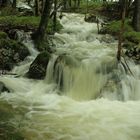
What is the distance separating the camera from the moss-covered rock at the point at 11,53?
13.2 m

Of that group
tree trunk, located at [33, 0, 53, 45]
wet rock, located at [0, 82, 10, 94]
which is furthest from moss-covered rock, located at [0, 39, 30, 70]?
wet rock, located at [0, 82, 10, 94]

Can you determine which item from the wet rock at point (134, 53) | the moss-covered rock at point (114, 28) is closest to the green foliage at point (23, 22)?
the moss-covered rock at point (114, 28)

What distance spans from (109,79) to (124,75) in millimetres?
559

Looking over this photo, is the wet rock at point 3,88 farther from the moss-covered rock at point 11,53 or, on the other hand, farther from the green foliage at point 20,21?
the green foliage at point 20,21

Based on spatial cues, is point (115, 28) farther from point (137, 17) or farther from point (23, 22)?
point (23, 22)

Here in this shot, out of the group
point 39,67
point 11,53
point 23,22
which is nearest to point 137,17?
point 23,22

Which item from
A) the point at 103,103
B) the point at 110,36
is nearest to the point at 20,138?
the point at 103,103

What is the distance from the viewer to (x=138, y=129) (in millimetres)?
8375

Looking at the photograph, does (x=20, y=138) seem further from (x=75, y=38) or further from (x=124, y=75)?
(x=75, y=38)

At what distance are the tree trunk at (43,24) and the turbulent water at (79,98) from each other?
20.0 inches

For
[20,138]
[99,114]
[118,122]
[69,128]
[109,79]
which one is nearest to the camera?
[20,138]

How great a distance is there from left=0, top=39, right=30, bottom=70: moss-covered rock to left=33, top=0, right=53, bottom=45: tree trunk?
2.93 feet

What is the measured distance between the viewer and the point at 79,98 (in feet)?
35.7

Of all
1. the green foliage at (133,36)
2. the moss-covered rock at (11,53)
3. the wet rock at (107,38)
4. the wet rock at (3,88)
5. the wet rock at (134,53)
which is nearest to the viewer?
the wet rock at (3,88)
